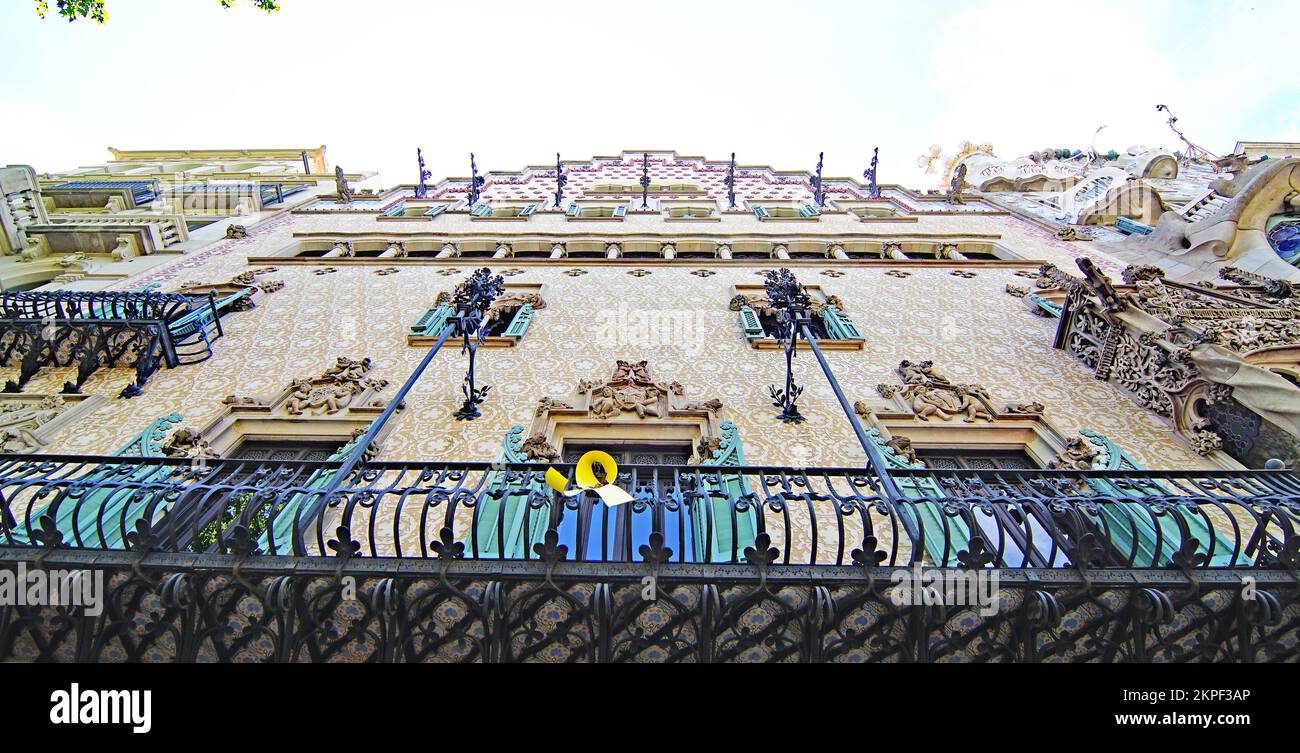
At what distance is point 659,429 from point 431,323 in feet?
16.5

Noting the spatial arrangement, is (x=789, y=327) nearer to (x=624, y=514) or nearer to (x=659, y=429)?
(x=659, y=429)

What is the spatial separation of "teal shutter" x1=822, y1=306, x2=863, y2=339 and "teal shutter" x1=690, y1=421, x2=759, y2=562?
3.58 meters

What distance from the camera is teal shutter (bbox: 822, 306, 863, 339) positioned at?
9.03 m

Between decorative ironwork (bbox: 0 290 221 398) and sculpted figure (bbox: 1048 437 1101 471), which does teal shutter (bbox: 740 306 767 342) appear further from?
decorative ironwork (bbox: 0 290 221 398)

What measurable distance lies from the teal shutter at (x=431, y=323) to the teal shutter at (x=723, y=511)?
17.2 ft

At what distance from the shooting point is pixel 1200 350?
252 inches

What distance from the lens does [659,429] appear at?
265 inches

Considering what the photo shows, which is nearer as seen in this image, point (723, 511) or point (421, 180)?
point (723, 511)

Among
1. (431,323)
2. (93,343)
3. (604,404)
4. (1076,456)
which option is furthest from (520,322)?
(1076,456)

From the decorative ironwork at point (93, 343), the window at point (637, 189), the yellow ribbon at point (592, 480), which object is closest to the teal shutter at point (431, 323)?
the decorative ironwork at point (93, 343)
